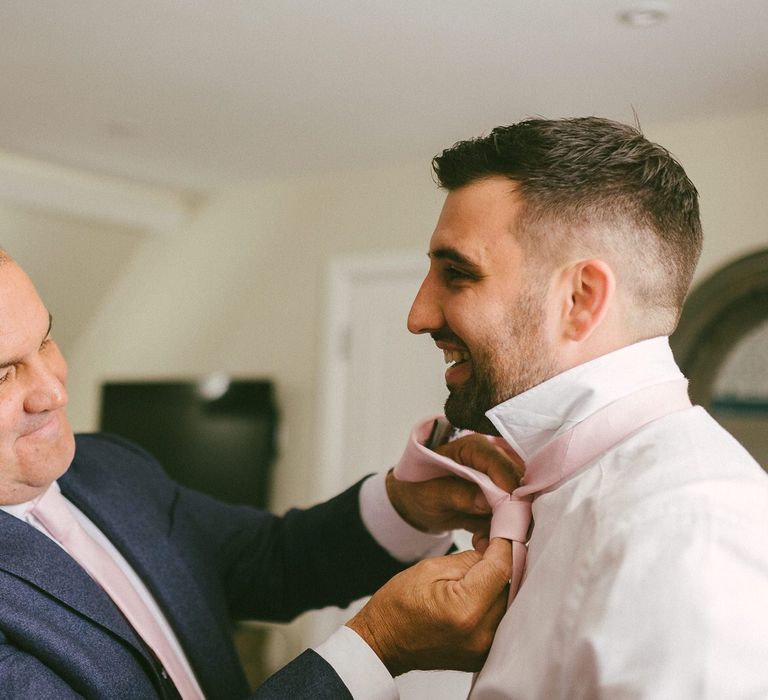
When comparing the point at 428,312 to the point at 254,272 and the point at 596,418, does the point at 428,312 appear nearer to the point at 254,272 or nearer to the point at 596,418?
the point at 596,418

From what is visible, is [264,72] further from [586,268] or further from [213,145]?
[586,268]

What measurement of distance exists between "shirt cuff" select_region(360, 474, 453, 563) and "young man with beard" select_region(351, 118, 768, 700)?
1.12 ft

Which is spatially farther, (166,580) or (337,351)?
(337,351)

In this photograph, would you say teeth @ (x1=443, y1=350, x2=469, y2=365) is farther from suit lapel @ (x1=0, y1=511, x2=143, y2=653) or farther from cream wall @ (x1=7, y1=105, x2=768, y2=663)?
cream wall @ (x1=7, y1=105, x2=768, y2=663)

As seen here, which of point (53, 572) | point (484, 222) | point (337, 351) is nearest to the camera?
point (484, 222)

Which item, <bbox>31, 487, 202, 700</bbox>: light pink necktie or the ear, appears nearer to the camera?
the ear

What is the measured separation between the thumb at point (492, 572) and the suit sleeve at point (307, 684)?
24 cm

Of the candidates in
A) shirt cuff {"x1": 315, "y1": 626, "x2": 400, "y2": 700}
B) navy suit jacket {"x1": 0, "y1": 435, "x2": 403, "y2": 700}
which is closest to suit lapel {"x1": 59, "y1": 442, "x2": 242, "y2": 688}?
navy suit jacket {"x1": 0, "y1": 435, "x2": 403, "y2": 700}

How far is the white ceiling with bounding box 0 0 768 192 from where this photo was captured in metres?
2.48

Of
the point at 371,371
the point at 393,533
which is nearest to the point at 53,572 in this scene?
the point at 393,533

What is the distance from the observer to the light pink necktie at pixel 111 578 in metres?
1.41

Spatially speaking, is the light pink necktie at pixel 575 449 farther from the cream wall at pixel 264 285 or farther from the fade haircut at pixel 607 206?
the cream wall at pixel 264 285

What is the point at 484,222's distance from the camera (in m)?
1.18

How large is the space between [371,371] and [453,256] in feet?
9.89
